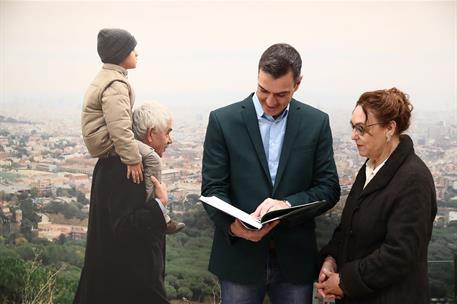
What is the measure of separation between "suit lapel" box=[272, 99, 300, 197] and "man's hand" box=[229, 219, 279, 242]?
17cm

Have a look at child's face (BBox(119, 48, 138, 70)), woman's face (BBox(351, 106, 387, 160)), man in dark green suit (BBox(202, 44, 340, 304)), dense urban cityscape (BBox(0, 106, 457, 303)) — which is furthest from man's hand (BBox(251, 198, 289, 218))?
child's face (BBox(119, 48, 138, 70))

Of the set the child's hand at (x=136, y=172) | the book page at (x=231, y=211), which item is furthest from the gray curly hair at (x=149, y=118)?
the book page at (x=231, y=211)

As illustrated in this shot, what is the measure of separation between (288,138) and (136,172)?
851 mm

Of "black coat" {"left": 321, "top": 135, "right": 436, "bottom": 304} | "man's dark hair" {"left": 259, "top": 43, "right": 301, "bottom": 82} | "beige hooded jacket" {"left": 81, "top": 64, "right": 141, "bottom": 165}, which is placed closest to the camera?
"black coat" {"left": 321, "top": 135, "right": 436, "bottom": 304}

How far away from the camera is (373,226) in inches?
86.5

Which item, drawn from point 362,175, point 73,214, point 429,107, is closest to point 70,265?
point 73,214

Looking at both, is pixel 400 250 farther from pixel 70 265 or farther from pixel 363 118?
pixel 70 265

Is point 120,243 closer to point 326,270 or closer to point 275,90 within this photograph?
point 326,270

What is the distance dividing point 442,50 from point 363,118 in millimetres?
1052

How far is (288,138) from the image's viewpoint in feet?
7.86

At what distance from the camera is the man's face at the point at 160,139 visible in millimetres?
2883

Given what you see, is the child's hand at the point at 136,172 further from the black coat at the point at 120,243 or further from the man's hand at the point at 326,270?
the man's hand at the point at 326,270

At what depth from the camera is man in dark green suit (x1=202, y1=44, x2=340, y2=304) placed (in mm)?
2367

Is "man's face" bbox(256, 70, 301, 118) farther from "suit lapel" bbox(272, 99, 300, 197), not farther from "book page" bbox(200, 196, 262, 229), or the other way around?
"book page" bbox(200, 196, 262, 229)
